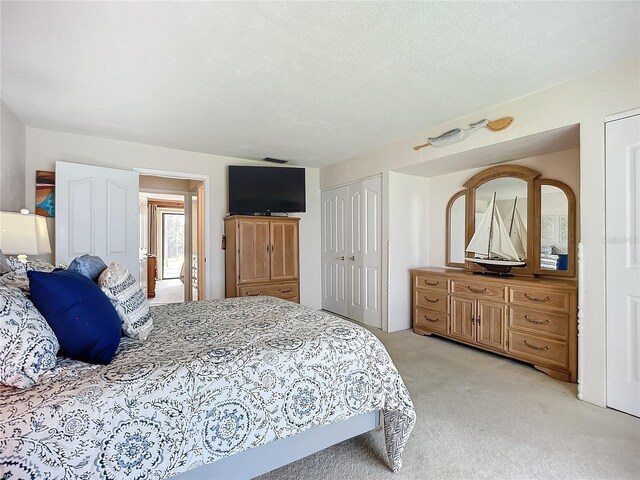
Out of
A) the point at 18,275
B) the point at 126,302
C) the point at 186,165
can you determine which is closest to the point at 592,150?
the point at 126,302

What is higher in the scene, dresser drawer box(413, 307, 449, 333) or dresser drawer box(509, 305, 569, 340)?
dresser drawer box(509, 305, 569, 340)

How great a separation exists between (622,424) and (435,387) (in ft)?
3.62

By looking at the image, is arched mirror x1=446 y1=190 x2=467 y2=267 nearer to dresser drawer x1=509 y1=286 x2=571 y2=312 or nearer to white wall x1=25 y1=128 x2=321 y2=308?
dresser drawer x1=509 y1=286 x2=571 y2=312

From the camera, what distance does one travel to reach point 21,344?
106 cm

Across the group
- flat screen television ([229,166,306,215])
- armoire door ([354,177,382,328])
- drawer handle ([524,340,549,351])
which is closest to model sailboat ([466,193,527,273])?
drawer handle ([524,340,549,351])

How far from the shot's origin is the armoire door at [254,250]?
399 centimetres

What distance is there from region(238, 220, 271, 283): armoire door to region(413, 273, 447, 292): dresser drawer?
75.5 inches

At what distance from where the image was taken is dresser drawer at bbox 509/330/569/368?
2602 millimetres

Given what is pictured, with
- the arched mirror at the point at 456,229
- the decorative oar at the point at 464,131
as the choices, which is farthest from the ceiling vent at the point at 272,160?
the arched mirror at the point at 456,229

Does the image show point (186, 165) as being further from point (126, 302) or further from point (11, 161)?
point (126, 302)

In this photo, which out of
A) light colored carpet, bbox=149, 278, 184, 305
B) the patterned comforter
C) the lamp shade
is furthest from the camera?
light colored carpet, bbox=149, 278, 184, 305

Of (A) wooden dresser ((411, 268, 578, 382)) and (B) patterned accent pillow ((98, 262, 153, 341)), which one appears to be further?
(A) wooden dresser ((411, 268, 578, 382))

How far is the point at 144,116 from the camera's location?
2.94 m

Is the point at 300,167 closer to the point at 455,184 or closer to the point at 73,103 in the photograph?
the point at 455,184
